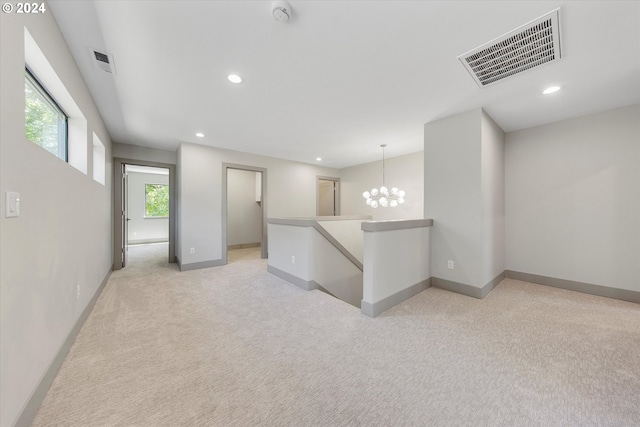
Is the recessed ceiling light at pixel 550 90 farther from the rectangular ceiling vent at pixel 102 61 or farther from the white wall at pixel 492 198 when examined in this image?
the rectangular ceiling vent at pixel 102 61

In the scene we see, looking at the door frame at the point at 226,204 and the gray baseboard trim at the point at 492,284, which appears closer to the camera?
the gray baseboard trim at the point at 492,284

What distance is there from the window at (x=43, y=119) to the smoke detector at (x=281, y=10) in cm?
169

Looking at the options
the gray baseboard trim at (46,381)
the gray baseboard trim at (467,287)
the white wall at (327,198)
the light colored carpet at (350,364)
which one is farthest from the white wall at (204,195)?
the gray baseboard trim at (467,287)

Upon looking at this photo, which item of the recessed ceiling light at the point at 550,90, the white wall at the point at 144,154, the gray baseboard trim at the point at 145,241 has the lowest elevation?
the gray baseboard trim at the point at 145,241

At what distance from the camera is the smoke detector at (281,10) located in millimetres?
1449

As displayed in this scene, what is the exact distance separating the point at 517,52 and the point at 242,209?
22.9ft

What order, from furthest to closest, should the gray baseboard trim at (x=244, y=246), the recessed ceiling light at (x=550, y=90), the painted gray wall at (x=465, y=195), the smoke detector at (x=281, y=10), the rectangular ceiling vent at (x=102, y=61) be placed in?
the gray baseboard trim at (x=244, y=246), the painted gray wall at (x=465, y=195), the recessed ceiling light at (x=550, y=90), the rectangular ceiling vent at (x=102, y=61), the smoke detector at (x=281, y=10)

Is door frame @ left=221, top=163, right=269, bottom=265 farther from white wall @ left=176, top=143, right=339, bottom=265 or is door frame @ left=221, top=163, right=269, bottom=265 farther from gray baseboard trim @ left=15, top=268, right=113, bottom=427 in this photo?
gray baseboard trim @ left=15, top=268, right=113, bottom=427

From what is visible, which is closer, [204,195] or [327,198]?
[204,195]

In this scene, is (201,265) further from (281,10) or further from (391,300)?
(281,10)

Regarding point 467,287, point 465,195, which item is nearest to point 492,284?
point 467,287

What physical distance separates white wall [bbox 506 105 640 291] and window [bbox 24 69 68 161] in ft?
18.6

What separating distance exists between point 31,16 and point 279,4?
1.49m

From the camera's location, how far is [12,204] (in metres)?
1.14
